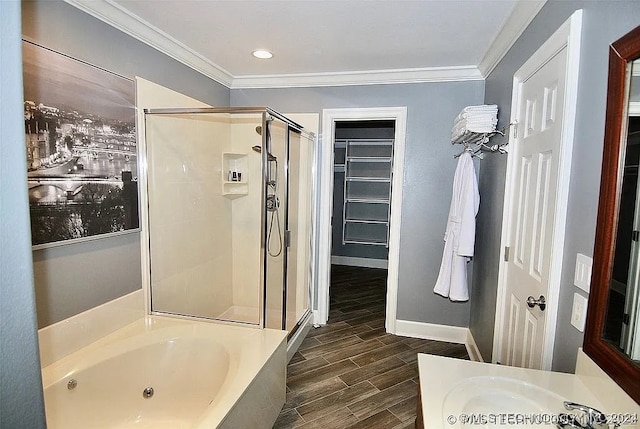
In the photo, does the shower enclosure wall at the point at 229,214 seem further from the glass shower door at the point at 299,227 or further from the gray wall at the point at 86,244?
the gray wall at the point at 86,244

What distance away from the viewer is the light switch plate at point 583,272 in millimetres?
1217

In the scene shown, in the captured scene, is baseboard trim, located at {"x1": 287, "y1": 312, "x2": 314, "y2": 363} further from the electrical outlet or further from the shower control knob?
the electrical outlet

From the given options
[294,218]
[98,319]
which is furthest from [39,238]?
[294,218]

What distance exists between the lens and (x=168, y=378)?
2.12 m

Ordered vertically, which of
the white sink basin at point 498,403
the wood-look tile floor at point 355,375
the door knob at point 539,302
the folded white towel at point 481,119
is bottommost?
the wood-look tile floor at point 355,375

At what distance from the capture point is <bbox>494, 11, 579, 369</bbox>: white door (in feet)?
4.79

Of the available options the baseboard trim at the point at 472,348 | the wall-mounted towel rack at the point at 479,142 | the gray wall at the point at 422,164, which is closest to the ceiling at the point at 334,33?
the gray wall at the point at 422,164

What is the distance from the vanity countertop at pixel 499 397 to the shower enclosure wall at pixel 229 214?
4.72ft

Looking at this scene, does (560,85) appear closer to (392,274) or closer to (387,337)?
(392,274)

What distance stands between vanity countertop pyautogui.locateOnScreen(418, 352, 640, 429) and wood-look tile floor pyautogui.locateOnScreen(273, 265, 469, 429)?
115 cm

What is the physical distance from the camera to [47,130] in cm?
170

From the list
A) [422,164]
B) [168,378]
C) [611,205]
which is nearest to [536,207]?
[611,205]

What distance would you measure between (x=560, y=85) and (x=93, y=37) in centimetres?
241

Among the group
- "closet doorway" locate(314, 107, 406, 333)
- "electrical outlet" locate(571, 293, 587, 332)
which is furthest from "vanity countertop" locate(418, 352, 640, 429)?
"closet doorway" locate(314, 107, 406, 333)
